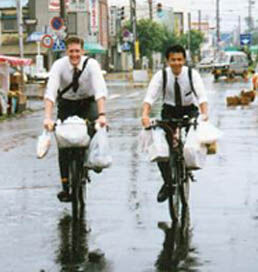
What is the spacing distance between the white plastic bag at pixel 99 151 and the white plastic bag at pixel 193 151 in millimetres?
754

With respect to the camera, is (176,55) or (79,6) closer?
(176,55)

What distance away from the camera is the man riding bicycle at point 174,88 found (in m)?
9.54

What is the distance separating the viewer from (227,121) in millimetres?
23797

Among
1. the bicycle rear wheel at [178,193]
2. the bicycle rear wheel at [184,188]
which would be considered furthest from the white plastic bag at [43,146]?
the bicycle rear wheel at [184,188]

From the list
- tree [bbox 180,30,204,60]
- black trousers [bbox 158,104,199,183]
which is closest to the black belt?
black trousers [bbox 158,104,199,183]

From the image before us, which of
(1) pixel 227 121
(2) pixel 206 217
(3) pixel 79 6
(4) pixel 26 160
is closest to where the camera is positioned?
(2) pixel 206 217

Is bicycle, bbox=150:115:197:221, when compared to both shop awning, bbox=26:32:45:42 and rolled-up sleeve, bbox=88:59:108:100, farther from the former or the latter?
shop awning, bbox=26:32:45:42

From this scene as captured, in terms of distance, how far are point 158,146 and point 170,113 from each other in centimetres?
50

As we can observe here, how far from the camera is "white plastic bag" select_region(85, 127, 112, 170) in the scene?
952 centimetres

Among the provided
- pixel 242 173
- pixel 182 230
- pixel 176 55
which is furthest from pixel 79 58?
pixel 242 173

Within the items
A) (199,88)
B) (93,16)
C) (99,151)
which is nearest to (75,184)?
(99,151)

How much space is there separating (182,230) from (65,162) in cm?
148

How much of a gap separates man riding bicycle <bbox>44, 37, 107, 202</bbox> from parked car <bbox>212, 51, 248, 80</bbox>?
53.1m

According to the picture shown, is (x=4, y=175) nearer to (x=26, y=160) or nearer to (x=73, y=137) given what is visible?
(x=26, y=160)
